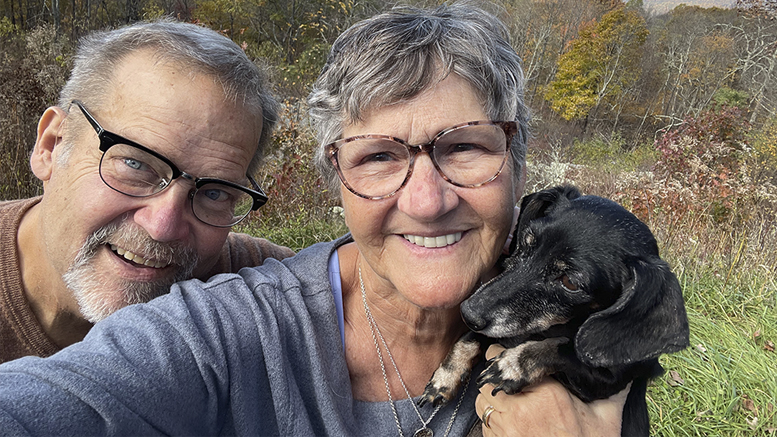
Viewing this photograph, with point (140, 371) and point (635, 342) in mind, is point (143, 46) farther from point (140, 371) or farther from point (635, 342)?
point (635, 342)

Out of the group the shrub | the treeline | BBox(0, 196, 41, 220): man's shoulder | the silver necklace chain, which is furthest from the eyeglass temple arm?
the treeline

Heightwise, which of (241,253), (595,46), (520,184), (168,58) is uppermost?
(168,58)

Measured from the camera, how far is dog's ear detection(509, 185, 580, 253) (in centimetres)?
211

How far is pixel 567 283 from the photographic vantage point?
188cm

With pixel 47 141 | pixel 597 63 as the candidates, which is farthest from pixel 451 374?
pixel 597 63

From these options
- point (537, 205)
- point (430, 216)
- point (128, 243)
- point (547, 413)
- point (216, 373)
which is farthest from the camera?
point (537, 205)

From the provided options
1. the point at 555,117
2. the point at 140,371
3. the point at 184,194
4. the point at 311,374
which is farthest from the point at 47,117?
the point at 555,117

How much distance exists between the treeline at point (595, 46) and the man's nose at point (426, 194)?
1593 cm

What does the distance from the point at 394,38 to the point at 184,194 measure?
3.22 feet

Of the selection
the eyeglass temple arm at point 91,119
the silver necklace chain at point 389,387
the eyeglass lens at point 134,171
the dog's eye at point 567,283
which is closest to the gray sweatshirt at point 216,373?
the silver necklace chain at point 389,387

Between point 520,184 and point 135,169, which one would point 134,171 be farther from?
point 520,184

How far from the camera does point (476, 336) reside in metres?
1.99

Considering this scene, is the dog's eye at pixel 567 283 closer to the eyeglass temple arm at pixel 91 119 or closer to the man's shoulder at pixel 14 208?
the eyeglass temple arm at pixel 91 119

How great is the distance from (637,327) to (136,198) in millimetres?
1897
